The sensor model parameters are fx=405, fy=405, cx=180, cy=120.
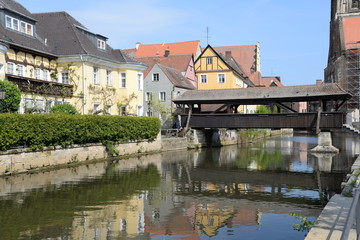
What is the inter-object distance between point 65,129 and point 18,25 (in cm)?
857

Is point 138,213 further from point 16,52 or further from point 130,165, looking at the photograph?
point 16,52

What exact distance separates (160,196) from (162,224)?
3.30m

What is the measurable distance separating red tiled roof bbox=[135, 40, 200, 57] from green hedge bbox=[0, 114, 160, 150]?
32.2m

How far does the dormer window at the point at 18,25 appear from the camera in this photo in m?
22.9

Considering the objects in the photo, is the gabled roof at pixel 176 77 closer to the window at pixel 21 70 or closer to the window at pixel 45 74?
the window at pixel 45 74

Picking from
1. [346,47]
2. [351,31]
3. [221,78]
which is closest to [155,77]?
[221,78]

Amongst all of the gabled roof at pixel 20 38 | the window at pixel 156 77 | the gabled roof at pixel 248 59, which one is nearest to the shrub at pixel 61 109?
the gabled roof at pixel 20 38

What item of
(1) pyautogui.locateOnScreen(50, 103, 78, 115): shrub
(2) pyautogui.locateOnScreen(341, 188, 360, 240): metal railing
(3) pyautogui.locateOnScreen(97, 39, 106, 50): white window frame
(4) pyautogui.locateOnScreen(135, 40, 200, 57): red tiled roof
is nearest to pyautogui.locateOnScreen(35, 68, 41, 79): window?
(1) pyautogui.locateOnScreen(50, 103, 78, 115): shrub

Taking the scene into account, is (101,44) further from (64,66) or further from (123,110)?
(123,110)

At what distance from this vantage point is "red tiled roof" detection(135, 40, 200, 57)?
57.8 m

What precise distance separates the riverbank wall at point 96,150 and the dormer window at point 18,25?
8.44m

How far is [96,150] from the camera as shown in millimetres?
22062

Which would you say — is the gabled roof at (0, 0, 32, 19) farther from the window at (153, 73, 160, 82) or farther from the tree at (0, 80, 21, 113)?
the window at (153, 73, 160, 82)

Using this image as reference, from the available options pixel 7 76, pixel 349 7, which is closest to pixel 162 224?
pixel 7 76
